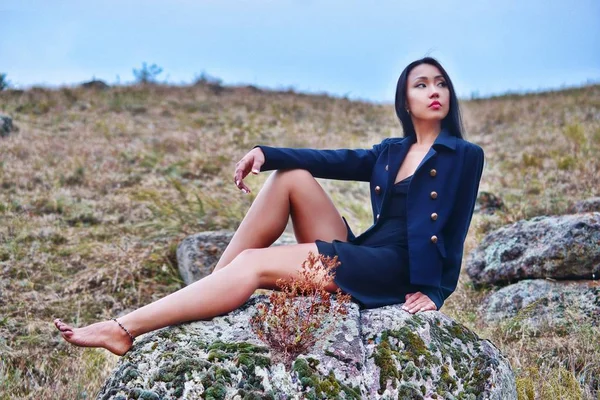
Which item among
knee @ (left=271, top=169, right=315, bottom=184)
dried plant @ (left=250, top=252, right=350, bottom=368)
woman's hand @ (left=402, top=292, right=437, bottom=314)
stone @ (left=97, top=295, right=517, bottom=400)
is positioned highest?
knee @ (left=271, top=169, right=315, bottom=184)

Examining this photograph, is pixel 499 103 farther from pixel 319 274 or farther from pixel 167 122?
pixel 319 274

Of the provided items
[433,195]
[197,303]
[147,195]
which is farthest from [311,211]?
[147,195]

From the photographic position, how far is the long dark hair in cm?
371

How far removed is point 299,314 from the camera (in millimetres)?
2789

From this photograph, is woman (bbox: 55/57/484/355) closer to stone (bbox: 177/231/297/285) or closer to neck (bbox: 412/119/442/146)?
neck (bbox: 412/119/442/146)

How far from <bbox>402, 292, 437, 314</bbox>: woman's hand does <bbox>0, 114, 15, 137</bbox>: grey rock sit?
9050 millimetres

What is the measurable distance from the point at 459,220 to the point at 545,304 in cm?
172

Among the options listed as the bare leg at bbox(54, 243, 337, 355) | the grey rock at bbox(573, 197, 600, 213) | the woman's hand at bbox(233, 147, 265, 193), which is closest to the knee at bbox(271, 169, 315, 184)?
the woman's hand at bbox(233, 147, 265, 193)

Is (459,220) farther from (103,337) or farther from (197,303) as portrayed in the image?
(103,337)

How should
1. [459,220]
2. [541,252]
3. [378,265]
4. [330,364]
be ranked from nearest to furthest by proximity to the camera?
[330,364]
[378,265]
[459,220]
[541,252]

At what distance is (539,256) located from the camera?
4941mm

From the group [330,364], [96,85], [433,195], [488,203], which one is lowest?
[488,203]

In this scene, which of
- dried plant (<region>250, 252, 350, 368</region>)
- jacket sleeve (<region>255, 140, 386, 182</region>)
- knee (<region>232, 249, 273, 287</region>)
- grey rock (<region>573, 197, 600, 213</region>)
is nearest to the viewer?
dried plant (<region>250, 252, 350, 368</region>)

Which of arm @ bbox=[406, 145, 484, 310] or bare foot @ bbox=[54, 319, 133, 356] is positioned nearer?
bare foot @ bbox=[54, 319, 133, 356]
